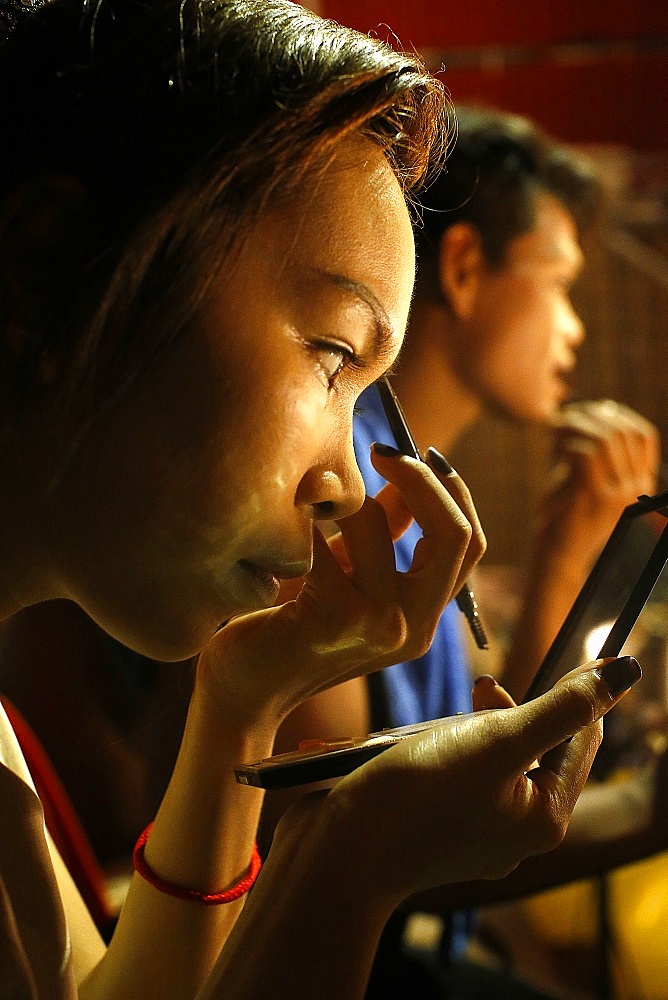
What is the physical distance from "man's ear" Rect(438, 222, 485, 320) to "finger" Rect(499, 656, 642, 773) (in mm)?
472

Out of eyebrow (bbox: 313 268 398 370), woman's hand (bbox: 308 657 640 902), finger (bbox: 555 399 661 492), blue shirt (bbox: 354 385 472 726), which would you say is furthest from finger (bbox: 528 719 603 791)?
finger (bbox: 555 399 661 492)

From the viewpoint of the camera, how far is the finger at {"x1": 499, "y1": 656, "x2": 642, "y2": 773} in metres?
0.50

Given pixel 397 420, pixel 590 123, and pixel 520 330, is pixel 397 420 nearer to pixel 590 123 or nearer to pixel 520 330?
pixel 520 330

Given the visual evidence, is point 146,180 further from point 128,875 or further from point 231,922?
point 128,875

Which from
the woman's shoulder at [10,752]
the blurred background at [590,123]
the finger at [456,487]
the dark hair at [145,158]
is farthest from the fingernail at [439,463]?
the woman's shoulder at [10,752]

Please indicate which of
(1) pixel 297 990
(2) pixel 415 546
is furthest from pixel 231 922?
(2) pixel 415 546

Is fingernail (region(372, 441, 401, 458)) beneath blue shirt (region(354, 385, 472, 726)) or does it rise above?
above

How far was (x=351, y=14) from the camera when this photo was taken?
5.96 feet

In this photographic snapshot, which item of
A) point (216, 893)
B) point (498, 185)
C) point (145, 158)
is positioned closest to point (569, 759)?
point (216, 893)

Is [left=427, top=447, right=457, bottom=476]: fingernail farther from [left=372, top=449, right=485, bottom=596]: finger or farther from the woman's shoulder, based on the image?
the woman's shoulder

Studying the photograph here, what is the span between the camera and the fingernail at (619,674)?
518 mm

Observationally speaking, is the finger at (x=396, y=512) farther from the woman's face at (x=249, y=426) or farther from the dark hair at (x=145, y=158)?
the dark hair at (x=145, y=158)

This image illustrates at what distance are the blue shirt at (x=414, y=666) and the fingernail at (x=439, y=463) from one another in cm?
3

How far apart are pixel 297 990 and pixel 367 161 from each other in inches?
16.3
